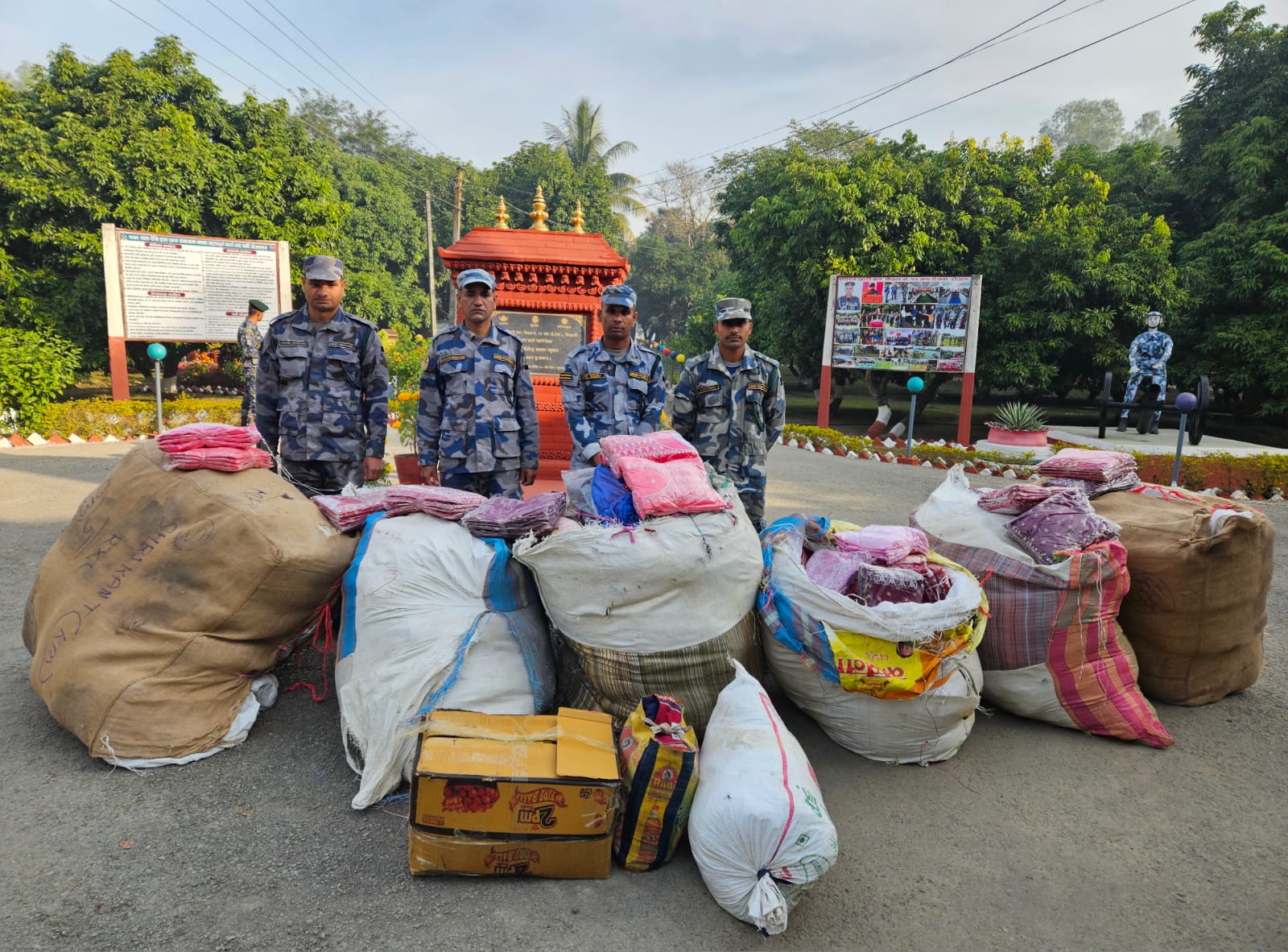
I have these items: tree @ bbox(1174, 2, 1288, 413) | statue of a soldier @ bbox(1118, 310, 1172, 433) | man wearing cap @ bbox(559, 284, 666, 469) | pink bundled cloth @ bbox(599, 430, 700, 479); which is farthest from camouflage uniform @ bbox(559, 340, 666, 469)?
tree @ bbox(1174, 2, 1288, 413)

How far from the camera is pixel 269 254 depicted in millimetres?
11336

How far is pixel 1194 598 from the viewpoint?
2.91m

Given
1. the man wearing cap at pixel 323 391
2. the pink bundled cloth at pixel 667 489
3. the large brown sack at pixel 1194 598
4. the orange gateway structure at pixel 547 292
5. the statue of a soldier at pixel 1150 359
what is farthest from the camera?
the statue of a soldier at pixel 1150 359

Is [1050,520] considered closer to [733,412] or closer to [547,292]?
[733,412]

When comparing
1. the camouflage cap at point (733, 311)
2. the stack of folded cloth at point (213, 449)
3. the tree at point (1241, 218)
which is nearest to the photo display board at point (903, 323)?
the tree at point (1241, 218)

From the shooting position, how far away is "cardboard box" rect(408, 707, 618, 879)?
6.46 feet

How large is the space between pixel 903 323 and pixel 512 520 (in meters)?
9.99

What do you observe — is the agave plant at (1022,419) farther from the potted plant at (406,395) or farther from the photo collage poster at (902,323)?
the potted plant at (406,395)

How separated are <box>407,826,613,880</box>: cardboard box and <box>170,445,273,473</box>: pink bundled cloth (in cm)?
164

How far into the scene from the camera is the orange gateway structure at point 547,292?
5902 millimetres

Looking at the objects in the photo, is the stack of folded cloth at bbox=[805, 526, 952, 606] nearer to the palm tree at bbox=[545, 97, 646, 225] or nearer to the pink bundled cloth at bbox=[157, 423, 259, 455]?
the pink bundled cloth at bbox=[157, 423, 259, 455]

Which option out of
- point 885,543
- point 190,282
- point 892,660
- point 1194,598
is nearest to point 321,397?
point 885,543

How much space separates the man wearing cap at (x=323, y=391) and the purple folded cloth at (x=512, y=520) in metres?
1.19

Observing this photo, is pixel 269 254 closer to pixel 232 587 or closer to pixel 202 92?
pixel 202 92
